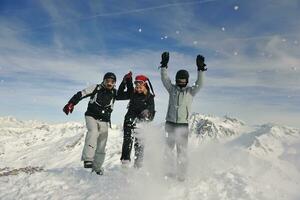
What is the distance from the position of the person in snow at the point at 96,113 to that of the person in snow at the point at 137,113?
16.0 inches

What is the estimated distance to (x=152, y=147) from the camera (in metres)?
11.5

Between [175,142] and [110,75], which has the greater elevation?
[110,75]

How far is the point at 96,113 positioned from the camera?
1125 centimetres

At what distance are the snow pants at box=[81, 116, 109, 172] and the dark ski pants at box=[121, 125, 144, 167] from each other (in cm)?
Result: 68

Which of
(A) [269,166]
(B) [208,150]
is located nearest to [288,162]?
(A) [269,166]

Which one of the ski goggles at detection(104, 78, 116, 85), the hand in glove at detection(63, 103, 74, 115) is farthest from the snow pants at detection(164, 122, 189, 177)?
the hand in glove at detection(63, 103, 74, 115)

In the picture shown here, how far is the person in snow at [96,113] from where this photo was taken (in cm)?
1112

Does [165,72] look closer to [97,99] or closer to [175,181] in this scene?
[97,99]

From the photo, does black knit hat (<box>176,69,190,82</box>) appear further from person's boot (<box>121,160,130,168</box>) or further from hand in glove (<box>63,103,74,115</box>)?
hand in glove (<box>63,103,74,115</box>)

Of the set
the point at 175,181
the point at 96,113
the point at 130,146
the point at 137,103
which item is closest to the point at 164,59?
the point at 137,103

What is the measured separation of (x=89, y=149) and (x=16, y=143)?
169 meters

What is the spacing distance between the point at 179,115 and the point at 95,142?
8.07 ft

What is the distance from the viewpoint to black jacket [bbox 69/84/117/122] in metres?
11.2

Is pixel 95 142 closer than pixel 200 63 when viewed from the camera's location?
No
